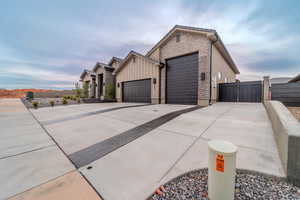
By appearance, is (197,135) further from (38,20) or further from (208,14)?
(38,20)

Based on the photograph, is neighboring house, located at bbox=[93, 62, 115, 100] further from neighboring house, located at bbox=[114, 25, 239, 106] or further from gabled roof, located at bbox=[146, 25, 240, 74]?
gabled roof, located at bbox=[146, 25, 240, 74]

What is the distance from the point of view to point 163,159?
1997mm

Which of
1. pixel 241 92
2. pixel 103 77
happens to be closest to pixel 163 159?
pixel 241 92

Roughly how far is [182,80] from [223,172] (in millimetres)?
8054

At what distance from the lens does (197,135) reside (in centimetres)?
287

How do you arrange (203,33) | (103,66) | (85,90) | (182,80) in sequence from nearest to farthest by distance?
(203,33)
(182,80)
(103,66)
(85,90)

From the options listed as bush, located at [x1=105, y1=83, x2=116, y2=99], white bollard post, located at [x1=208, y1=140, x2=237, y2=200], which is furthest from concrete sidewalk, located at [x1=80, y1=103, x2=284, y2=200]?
bush, located at [x1=105, y1=83, x2=116, y2=99]

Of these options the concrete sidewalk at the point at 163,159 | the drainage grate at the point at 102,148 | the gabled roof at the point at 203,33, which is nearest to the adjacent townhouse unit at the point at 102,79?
the gabled roof at the point at 203,33

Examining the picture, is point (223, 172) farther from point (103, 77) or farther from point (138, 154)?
point (103, 77)

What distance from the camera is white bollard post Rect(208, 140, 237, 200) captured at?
3.70ft

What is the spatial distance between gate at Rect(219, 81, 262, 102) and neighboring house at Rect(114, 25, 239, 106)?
3.88 feet

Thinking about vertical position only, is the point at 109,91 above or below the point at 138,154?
above

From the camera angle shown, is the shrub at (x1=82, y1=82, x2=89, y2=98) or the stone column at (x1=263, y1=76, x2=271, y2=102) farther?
the shrub at (x1=82, y1=82, x2=89, y2=98)

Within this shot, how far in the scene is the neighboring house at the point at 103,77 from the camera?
50.0 feet
